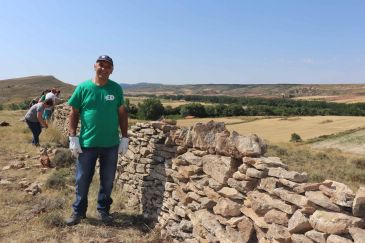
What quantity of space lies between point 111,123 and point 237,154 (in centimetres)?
200

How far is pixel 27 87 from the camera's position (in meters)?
99.6

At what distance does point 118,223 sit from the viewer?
6203 mm

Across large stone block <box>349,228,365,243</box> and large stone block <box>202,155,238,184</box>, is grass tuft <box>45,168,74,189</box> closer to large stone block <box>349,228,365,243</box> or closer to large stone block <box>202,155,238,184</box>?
large stone block <box>202,155,238,184</box>

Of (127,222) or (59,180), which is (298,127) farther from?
(127,222)

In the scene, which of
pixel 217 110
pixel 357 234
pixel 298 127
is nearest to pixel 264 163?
pixel 357 234

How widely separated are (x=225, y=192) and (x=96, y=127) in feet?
6.89

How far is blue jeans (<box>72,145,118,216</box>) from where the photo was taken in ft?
19.5

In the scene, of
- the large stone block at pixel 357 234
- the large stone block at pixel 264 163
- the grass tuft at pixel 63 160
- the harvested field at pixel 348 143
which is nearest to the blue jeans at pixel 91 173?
the large stone block at pixel 264 163

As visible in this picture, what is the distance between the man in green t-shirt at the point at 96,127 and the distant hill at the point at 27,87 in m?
78.7

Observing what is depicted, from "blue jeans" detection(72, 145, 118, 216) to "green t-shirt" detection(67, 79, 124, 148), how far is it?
0.47 ft

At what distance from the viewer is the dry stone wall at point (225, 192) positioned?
355 centimetres

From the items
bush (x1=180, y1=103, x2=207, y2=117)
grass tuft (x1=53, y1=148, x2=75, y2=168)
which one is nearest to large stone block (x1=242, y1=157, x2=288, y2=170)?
grass tuft (x1=53, y1=148, x2=75, y2=168)

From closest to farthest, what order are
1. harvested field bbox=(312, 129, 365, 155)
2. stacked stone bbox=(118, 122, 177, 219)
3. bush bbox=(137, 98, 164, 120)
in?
1. stacked stone bbox=(118, 122, 177, 219)
2. harvested field bbox=(312, 129, 365, 155)
3. bush bbox=(137, 98, 164, 120)

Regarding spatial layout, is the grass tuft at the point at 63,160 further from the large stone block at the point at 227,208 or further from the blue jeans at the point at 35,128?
the large stone block at the point at 227,208
